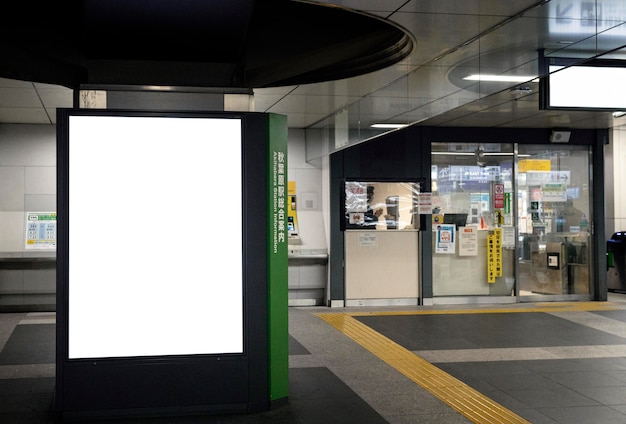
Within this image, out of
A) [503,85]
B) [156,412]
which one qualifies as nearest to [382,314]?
[503,85]

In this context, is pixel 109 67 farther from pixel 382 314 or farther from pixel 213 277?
pixel 382 314

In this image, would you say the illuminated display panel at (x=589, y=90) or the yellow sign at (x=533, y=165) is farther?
the yellow sign at (x=533, y=165)

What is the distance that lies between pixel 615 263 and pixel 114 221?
11.6 meters

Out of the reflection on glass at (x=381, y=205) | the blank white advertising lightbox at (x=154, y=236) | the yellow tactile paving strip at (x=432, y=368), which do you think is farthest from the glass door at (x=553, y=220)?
the blank white advertising lightbox at (x=154, y=236)

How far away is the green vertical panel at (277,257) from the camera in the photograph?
5676mm

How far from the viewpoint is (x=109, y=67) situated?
7.79 meters

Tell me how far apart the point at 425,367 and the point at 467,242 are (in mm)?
5484

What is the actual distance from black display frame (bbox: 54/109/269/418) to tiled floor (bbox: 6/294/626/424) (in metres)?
0.14

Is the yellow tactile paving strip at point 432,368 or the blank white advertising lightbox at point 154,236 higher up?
the blank white advertising lightbox at point 154,236

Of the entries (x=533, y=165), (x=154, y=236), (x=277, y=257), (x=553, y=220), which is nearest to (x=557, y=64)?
(x=277, y=257)

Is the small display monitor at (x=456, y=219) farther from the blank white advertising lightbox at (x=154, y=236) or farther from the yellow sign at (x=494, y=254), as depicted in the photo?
the blank white advertising lightbox at (x=154, y=236)

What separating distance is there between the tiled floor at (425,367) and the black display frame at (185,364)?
14cm

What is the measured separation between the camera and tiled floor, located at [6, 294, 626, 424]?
5598 mm

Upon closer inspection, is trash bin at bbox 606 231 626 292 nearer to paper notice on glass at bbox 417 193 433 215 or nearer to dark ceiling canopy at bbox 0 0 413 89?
paper notice on glass at bbox 417 193 433 215
